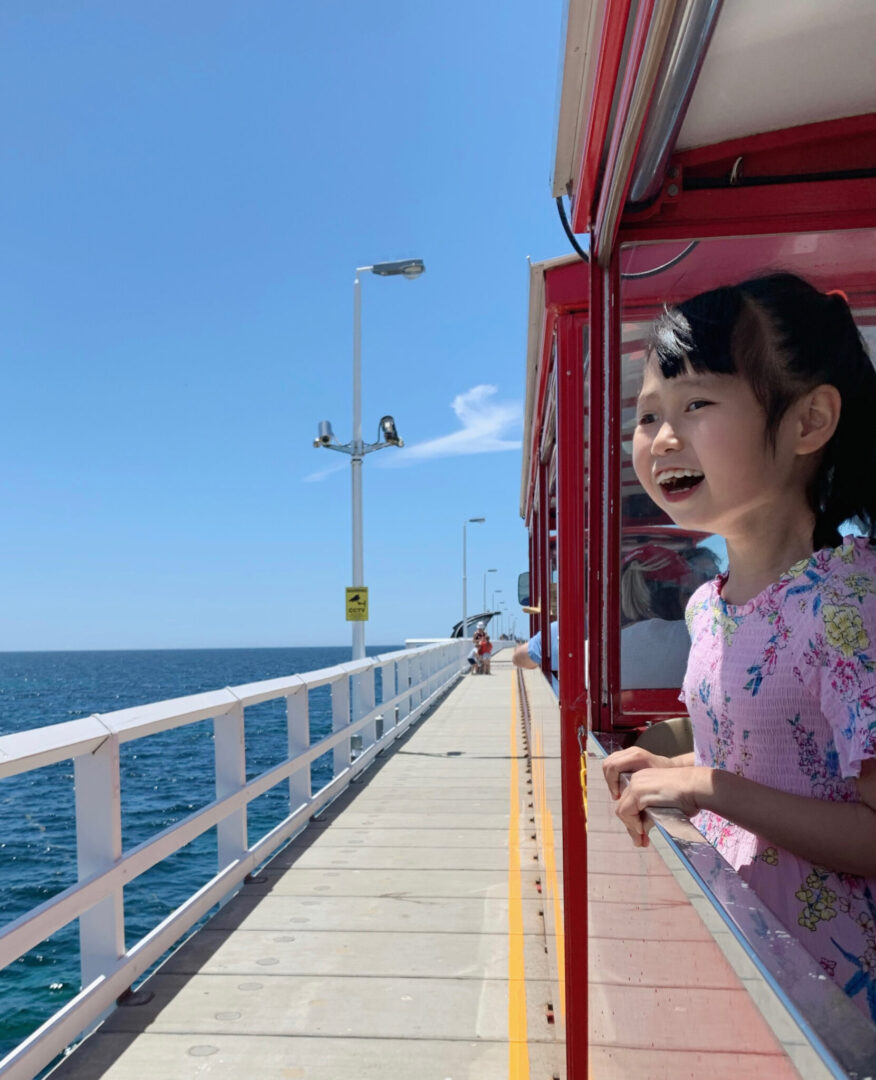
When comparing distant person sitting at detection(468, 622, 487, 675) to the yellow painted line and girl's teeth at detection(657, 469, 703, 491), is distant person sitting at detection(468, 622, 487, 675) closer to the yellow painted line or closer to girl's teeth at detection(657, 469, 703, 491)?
the yellow painted line

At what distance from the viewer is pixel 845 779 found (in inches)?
47.4

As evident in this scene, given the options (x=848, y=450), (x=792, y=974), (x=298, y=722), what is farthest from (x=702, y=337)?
(x=298, y=722)

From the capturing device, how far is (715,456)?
Result: 4.59ft

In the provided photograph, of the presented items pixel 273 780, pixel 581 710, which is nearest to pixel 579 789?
pixel 581 710

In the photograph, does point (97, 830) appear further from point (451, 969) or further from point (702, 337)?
point (702, 337)

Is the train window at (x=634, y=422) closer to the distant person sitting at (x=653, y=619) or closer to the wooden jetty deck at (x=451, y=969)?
the distant person sitting at (x=653, y=619)

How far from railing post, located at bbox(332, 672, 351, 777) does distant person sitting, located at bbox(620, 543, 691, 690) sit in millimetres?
5784

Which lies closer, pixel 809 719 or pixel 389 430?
pixel 809 719

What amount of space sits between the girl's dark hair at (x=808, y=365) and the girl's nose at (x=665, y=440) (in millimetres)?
87

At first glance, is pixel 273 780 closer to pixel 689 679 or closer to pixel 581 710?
pixel 581 710

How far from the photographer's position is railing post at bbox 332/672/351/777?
8.14 m

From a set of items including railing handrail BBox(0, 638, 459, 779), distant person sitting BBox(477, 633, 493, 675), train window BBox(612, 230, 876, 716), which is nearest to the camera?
train window BBox(612, 230, 876, 716)

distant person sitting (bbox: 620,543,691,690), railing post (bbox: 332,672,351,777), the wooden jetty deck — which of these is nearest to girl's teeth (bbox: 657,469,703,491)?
the wooden jetty deck

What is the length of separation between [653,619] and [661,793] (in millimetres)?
Answer: 1213
